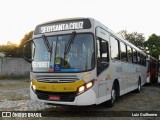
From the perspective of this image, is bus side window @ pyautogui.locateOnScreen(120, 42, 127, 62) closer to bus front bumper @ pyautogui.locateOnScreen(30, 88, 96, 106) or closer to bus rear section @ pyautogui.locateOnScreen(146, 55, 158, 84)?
bus front bumper @ pyautogui.locateOnScreen(30, 88, 96, 106)

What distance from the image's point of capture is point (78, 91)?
26.1 feet

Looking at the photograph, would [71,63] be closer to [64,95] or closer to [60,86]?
[60,86]

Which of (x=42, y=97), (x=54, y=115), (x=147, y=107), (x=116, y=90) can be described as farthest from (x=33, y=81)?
(x=147, y=107)

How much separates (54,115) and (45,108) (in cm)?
143

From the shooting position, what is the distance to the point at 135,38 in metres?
63.7

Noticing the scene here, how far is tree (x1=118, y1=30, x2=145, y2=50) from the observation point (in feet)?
207

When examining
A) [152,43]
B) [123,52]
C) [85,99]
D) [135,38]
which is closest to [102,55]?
[85,99]

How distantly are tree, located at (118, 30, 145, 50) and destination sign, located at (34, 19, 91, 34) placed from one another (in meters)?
55.2

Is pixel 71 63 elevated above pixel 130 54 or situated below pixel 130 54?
below

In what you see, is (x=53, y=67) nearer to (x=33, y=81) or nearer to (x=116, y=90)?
(x=33, y=81)

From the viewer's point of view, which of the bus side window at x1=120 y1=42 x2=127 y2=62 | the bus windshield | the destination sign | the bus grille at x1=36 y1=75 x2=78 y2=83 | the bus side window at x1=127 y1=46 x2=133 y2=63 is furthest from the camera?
the bus side window at x1=127 y1=46 x2=133 y2=63

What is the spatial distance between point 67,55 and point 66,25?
3.99ft

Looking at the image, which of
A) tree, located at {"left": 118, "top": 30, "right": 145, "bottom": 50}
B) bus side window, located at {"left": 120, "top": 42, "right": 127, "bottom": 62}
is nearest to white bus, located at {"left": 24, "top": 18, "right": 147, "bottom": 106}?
bus side window, located at {"left": 120, "top": 42, "right": 127, "bottom": 62}

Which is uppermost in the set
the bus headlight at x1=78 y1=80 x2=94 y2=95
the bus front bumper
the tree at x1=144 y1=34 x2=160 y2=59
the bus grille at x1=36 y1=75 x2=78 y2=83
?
the tree at x1=144 y1=34 x2=160 y2=59
